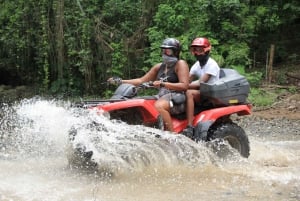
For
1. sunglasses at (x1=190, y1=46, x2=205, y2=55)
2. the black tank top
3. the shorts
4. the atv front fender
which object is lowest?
the atv front fender

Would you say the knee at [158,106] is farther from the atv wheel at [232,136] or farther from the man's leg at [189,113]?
the atv wheel at [232,136]

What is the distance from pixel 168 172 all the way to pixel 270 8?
11.3m

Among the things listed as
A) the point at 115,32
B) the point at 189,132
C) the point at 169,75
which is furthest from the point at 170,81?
the point at 115,32

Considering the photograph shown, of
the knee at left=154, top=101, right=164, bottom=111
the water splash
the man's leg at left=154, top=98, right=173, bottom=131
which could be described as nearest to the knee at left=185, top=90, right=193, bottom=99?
the man's leg at left=154, top=98, right=173, bottom=131

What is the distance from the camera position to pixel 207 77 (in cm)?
728

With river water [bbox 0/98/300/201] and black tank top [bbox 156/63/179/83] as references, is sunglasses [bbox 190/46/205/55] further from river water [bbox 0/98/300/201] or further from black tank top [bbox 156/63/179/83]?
river water [bbox 0/98/300/201]

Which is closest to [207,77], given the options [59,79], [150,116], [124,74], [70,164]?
[150,116]

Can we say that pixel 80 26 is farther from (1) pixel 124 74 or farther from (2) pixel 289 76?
(2) pixel 289 76

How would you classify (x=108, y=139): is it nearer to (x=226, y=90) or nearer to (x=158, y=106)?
(x=158, y=106)

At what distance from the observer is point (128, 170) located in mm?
6465

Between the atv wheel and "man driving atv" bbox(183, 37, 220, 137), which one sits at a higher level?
"man driving atv" bbox(183, 37, 220, 137)

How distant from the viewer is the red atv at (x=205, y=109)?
6531mm

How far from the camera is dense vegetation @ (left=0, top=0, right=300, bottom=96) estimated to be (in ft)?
49.7

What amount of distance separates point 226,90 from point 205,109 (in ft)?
1.45
